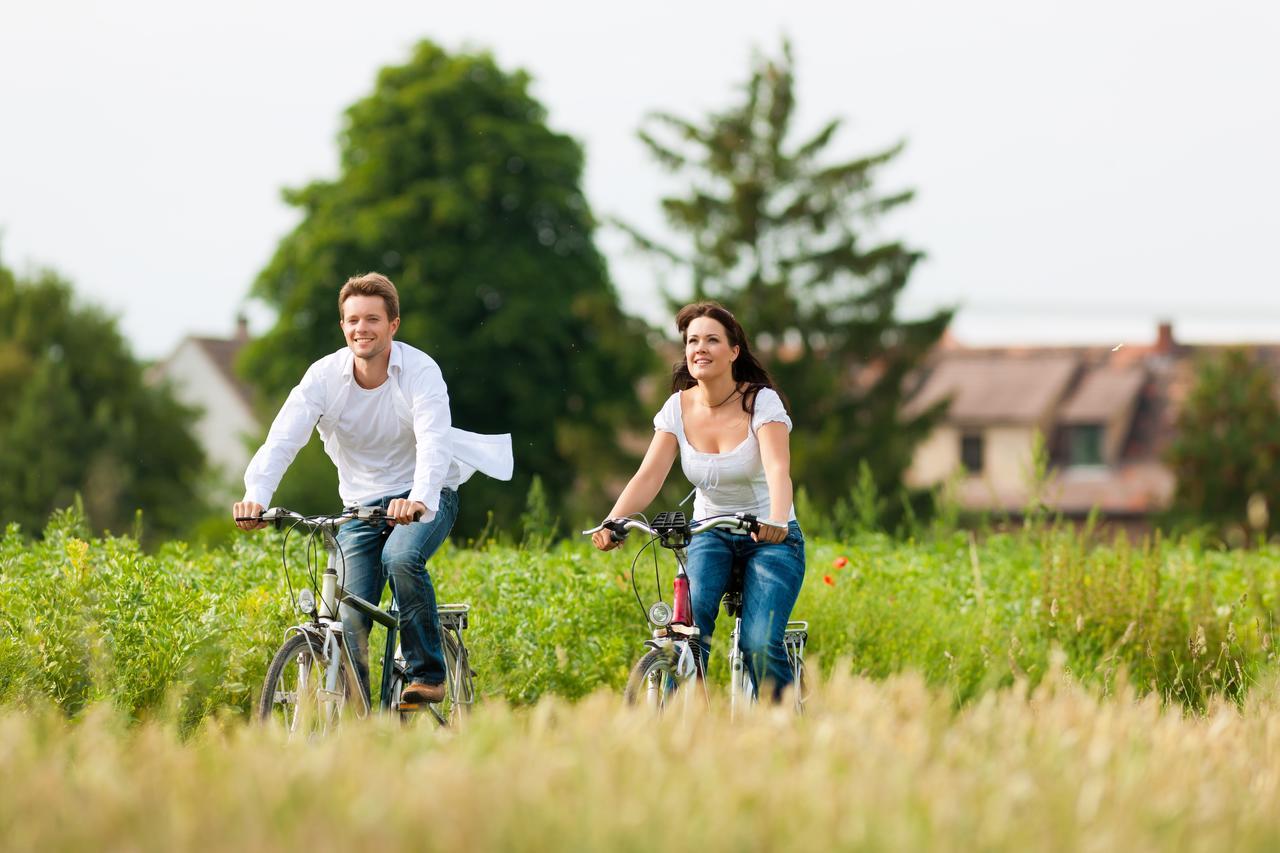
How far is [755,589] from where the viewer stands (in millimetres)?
6484

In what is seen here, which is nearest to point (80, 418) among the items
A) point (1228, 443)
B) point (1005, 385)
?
point (1228, 443)

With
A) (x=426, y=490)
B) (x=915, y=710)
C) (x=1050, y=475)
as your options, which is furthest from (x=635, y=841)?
(x=1050, y=475)

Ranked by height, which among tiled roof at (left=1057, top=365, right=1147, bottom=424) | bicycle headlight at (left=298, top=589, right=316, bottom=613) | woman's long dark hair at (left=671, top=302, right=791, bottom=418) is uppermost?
tiled roof at (left=1057, top=365, right=1147, bottom=424)

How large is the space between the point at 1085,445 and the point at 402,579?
55.9m

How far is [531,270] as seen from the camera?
3409cm

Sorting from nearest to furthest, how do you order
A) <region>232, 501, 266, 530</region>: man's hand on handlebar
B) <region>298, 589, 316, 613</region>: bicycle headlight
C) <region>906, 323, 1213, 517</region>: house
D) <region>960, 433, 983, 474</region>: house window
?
<region>232, 501, 266, 530</region>: man's hand on handlebar < <region>298, 589, 316, 613</region>: bicycle headlight < <region>906, 323, 1213, 517</region>: house < <region>960, 433, 983, 474</region>: house window

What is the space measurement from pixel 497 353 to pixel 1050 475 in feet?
76.2

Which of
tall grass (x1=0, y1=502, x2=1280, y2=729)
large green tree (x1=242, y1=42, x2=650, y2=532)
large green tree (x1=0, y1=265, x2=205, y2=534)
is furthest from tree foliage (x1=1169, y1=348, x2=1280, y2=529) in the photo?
tall grass (x1=0, y1=502, x2=1280, y2=729)

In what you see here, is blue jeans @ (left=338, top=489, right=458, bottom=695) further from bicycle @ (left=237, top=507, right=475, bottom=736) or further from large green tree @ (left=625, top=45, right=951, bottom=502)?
large green tree @ (left=625, top=45, right=951, bottom=502)

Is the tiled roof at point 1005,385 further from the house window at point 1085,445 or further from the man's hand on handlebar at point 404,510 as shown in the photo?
the man's hand on handlebar at point 404,510

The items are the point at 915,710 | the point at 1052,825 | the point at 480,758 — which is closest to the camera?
the point at 1052,825

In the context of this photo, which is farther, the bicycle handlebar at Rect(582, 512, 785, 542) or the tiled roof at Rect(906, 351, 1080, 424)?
the tiled roof at Rect(906, 351, 1080, 424)

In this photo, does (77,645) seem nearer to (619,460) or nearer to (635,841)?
(635,841)

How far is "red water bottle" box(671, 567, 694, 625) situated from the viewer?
6.30m
